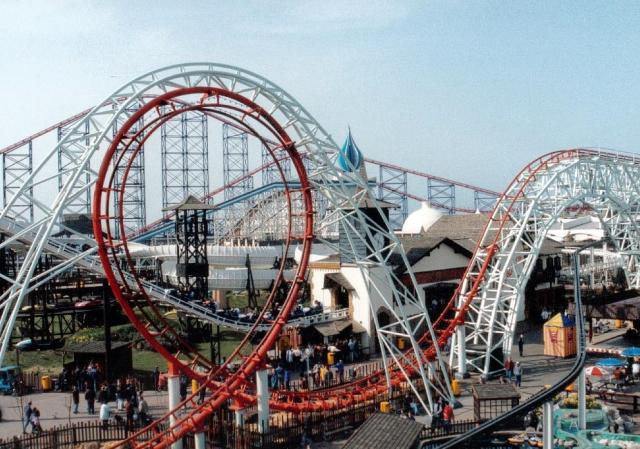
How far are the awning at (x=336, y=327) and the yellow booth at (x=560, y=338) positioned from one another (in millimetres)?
8022

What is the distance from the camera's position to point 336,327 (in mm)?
30250

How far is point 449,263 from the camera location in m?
35.6

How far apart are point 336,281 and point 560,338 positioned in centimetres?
1041

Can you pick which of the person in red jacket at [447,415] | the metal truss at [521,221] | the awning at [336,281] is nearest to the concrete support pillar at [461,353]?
the metal truss at [521,221]

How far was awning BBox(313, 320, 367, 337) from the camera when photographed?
2977 centimetres

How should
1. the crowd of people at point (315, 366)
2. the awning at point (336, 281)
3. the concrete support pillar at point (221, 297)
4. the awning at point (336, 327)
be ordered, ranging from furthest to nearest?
the concrete support pillar at point (221, 297)
the awning at point (336, 281)
the awning at point (336, 327)
the crowd of people at point (315, 366)

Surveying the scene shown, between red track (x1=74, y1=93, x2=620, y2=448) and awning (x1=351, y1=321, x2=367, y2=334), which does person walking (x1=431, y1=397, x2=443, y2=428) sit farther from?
awning (x1=351, y1=321, x2=367, y2=334)

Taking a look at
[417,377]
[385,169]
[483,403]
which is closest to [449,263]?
[417,377]

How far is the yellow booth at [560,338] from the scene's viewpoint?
28.3 metres

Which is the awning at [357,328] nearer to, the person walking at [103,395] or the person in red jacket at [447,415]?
the person in red jacket at [447,415]

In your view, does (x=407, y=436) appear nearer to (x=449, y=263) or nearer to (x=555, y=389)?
(x=555, y=389)

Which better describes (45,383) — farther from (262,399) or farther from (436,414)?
(436,414)

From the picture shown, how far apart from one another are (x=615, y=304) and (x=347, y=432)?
14768mm

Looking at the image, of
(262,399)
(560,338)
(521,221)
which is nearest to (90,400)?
(262,399)
